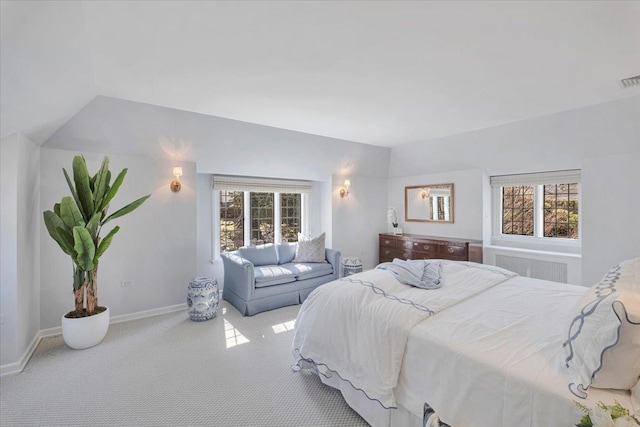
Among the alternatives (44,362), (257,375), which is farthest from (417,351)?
(44,362)

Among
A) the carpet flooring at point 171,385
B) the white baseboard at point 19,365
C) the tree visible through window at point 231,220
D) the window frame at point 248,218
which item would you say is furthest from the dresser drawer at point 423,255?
the white baseboard at point 19,365

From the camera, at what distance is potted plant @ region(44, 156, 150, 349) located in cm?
279

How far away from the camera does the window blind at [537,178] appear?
157 inches

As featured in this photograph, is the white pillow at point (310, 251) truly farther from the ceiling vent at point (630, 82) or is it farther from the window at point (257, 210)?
the ceiling vent at point (630, 82)

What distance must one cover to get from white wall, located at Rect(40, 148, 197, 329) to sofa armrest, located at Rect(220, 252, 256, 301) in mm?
503

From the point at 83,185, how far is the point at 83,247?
0.63m

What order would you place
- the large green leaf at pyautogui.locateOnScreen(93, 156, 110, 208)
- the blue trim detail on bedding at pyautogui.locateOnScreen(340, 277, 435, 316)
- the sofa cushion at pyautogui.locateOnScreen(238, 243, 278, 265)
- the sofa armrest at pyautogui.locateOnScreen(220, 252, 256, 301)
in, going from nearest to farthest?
the blue trim detail on bedding at pyautogui.locateOnScreen(340, 277, 435, 316) → the large green leaf at pyautogui.locateOnScreen(93, 156, 110, 208) → the sofa armrest at pyautogui.locateOnScreen(220, 252, 256, 301) → the sofa cushion at pyautogui.locateOnScreen(238, 243, 278, 265)

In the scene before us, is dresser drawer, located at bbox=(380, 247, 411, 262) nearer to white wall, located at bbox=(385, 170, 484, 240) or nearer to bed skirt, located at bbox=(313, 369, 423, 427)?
white wall, located at bbox=(385, 170, 484, 240)

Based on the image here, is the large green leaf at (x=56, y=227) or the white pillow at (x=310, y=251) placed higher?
the large green leaf at (x=56, y=227)

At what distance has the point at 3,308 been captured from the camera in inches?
99.1

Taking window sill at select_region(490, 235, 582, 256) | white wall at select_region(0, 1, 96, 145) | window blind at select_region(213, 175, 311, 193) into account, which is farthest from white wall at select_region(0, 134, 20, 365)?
window sill at select_region(490, 235, 582, 256)

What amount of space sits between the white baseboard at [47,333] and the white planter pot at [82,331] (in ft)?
1.01

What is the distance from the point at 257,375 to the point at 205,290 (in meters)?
1.55

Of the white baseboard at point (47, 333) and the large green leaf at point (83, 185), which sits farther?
the large green leaf at point (83, 185)
